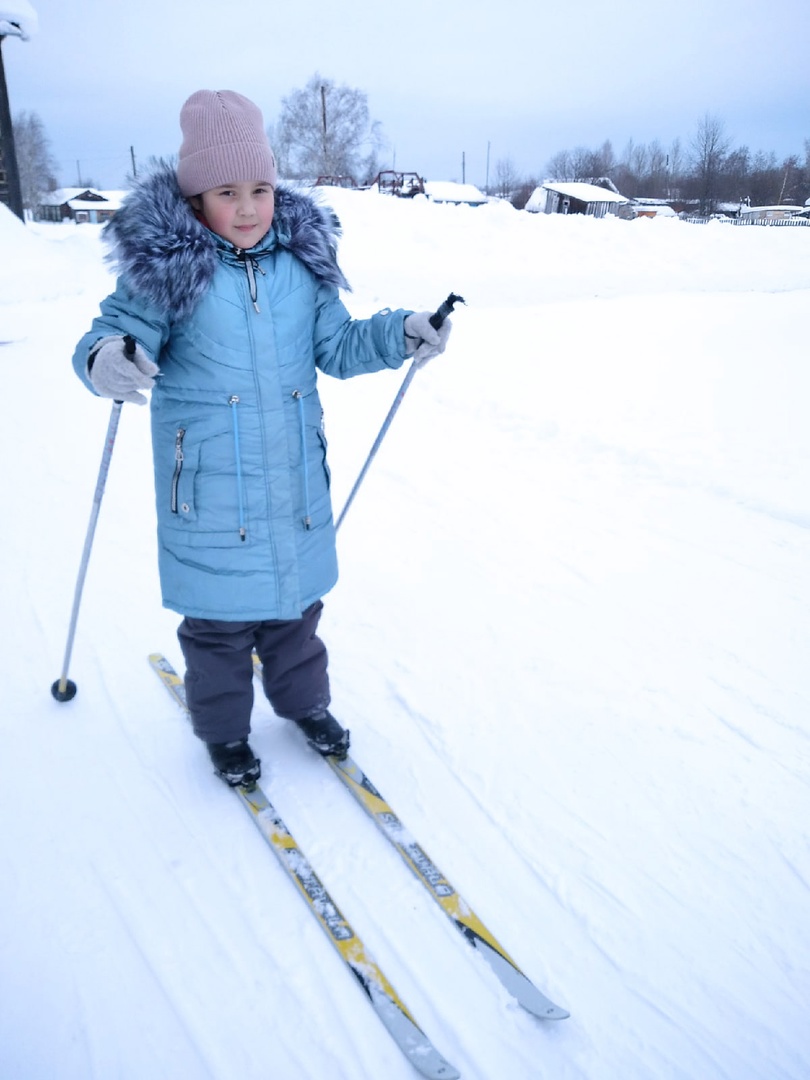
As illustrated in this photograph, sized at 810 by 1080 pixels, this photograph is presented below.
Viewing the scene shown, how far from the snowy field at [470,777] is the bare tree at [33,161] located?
166 ft

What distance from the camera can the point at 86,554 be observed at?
2.21m

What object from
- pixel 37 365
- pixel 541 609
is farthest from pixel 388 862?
pixel 37 365

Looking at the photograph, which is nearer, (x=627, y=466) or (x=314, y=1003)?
(x=314, y=1003)

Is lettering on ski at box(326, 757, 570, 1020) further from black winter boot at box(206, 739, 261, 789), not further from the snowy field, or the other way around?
black winter boot at box(206, 739, 261, 789)

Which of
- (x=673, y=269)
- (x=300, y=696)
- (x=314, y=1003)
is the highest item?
(x=673, y=269)

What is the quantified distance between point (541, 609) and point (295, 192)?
6.02ft

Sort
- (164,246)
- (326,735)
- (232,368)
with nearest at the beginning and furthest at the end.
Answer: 1. (164,246)
2. (232,368)
3. (326,735)

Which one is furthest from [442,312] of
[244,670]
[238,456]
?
[244,670]

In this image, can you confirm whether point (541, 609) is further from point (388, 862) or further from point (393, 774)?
point (388, 862)

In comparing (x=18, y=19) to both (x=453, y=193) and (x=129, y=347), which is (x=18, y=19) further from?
(x=453, y=193)

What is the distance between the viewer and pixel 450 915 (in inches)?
67.8

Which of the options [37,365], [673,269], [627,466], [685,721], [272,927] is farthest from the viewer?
[673,269]

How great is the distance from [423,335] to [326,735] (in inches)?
49.3

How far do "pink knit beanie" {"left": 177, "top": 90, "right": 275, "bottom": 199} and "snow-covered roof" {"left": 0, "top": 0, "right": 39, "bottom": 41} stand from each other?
1640 cm
